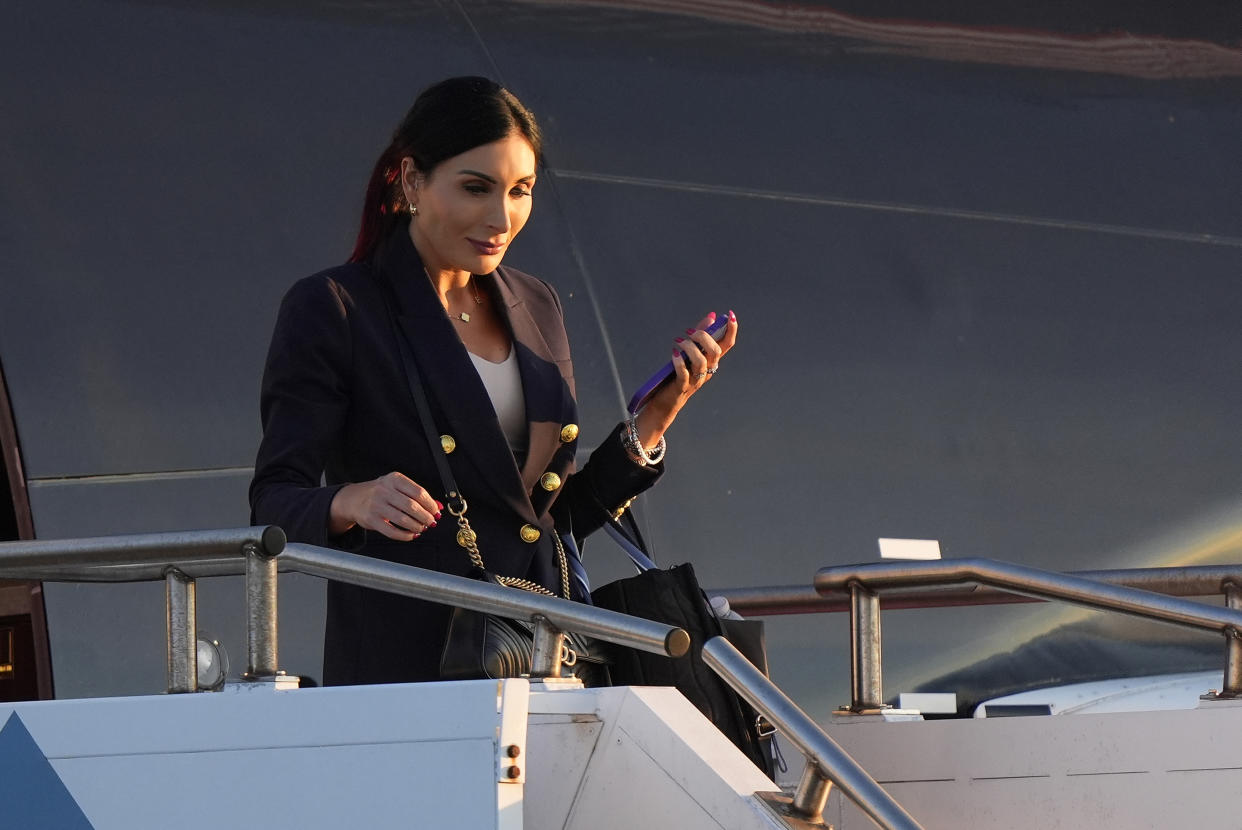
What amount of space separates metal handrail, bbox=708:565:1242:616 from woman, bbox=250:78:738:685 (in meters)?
0.87

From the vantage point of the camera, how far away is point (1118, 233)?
5.62 meters

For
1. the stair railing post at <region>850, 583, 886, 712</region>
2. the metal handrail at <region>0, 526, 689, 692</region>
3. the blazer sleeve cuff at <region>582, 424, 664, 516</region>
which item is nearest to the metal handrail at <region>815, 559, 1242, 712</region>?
the stair railing post at <region>850, 583, 886, 712</region>

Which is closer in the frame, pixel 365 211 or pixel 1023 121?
pixel 365 211

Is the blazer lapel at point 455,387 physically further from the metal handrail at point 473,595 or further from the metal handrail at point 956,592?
the metal handrail at point 956,592

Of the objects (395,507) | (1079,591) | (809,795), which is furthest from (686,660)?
(1079,591)

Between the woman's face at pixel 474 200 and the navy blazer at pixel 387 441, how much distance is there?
0.07 m

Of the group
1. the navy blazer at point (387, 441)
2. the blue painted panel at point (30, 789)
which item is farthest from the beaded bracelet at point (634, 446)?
the blue painted panel at point (30, 789)

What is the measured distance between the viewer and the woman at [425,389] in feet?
8.46

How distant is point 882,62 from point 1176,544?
185cm

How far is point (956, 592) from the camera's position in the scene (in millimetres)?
3330

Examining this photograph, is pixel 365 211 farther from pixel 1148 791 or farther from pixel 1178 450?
pixel 1178 450

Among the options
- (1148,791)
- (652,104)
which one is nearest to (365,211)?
(1148,791)

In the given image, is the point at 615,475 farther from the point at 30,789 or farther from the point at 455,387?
the point at 30,789

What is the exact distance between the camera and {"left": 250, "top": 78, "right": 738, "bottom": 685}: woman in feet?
8.46
